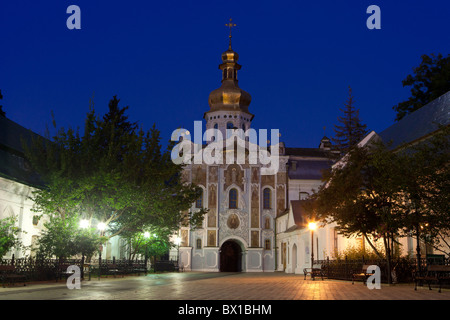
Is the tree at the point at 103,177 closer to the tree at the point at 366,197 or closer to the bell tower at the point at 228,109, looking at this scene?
the tree at the point at 366,197

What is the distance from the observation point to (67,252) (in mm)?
24641

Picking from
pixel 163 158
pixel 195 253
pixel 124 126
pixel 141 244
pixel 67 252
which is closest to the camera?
pixel 67 252

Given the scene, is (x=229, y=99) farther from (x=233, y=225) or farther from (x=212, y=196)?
(x=233, y=225)

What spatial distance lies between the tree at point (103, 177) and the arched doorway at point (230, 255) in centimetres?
2786

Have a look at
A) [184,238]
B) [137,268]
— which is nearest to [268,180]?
[184,238]

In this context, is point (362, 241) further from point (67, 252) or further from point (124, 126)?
point (124, 126)

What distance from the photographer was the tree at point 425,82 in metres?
44.0

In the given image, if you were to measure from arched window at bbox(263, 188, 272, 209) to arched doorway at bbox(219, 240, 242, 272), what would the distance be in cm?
614

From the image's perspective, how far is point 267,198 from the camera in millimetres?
56156

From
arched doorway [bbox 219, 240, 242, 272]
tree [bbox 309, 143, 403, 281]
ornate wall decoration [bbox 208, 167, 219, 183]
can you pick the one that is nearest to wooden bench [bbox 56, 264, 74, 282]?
tree [bbox 309, 143, 403, 281]

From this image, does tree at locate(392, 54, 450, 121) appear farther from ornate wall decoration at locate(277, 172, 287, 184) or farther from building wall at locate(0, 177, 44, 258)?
building wall at locate(0, 177, 44, 258)

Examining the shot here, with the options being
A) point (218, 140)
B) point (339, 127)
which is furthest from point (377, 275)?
point (339, 127)
